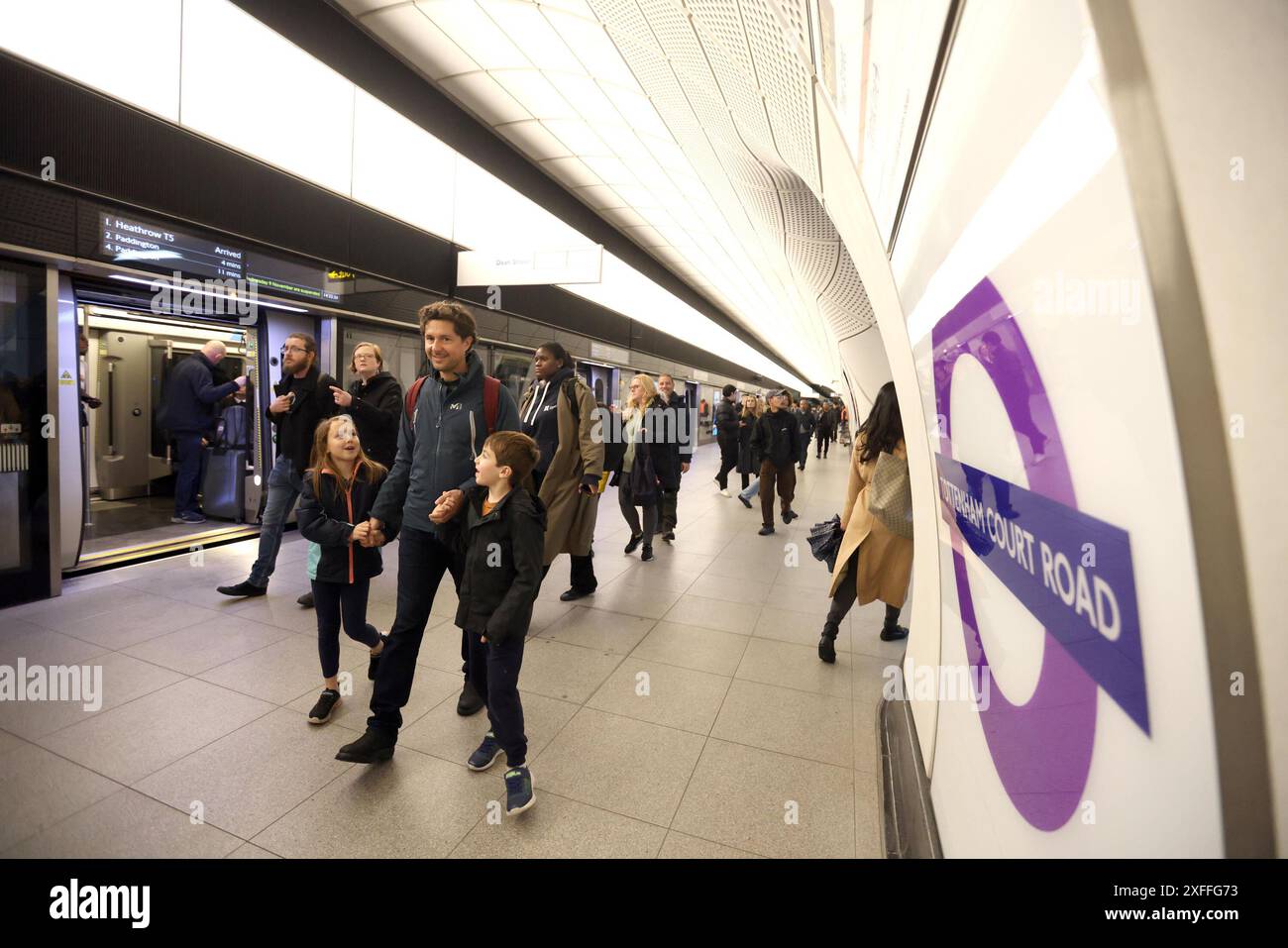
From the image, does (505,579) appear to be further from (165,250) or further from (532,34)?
(532,34)

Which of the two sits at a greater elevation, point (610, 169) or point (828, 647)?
point (610, 169)

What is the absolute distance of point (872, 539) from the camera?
334 centimetres

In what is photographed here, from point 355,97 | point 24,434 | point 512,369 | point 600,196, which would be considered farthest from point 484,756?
point 600,196

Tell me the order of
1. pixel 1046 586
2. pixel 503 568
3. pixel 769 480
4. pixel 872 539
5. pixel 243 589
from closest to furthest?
pixel 1046 586 → pixel 503 568 → pixel 872 539 → pixel 243 589 → pixel 769 480

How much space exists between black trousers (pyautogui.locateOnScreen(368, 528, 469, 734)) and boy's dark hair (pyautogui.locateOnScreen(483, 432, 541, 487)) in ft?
1.64

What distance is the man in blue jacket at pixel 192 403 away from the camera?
20.5 feet

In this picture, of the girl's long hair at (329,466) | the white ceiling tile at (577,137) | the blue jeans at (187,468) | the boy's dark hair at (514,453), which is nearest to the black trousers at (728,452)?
the white ceiling tile at (577,137)

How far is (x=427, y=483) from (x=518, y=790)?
131 cm

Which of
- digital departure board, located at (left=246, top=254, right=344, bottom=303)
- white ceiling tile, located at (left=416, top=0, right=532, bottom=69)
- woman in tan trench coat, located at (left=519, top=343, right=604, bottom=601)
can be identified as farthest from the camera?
digital departure board, located at (left=246, top=254, right=344, bottom=303)

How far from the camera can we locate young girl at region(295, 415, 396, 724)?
2.71m

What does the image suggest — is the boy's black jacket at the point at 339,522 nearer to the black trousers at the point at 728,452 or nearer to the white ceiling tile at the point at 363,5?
the white ceiling tile at the point at 363,5

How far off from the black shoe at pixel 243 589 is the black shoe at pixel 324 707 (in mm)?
2159

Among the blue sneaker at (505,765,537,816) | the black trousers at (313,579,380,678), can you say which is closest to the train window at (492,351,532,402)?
the black trousers at (313,579,380,678)

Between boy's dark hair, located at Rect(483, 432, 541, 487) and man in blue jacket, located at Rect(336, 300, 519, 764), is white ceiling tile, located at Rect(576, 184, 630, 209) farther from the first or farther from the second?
boy's dark hair, located at Rect(483, 432, 541, 487)
